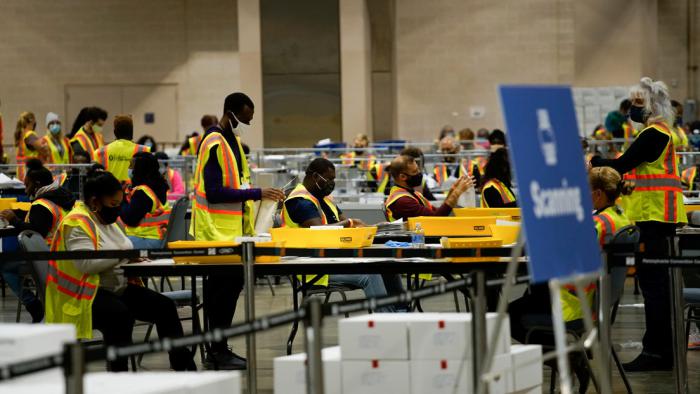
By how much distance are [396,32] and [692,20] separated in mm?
6431

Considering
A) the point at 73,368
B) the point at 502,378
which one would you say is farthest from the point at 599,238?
the point at 73,368

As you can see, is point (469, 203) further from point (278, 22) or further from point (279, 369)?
point (278, 22)

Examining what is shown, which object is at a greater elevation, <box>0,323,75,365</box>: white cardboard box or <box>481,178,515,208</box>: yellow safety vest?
<box>481,178,515,208</box>: yellow safety vest

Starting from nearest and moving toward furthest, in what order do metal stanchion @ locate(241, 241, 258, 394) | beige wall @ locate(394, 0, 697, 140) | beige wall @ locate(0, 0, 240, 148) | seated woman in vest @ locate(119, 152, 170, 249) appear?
metal stanchion @ locate(241, 241, 258, 394) < seated woman in vest @ locate(119, 152, 170, 249) < beige wall @ locate(394, 0, 697, 140) < beige wall @ locate(0, 0, 240, 148)

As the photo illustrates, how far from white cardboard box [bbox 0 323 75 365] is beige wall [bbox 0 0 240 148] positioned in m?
21.3

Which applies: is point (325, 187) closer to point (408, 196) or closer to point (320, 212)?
point (320, 212)

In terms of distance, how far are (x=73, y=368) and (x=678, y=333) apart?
3345 mm

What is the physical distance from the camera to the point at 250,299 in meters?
5.38

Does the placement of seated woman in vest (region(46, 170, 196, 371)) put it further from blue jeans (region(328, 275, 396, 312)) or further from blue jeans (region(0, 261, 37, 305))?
blue jeans (region(0, 261, 37, 305))

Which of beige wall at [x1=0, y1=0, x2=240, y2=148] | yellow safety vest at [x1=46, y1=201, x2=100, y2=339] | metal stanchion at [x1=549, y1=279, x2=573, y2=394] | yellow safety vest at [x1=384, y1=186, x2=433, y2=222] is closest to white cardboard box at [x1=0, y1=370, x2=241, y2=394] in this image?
metal stanchion at [x1=549, y1=279, x2=573, y2=394]

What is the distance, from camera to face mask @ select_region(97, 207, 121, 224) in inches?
236

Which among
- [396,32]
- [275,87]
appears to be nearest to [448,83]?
[396,32]

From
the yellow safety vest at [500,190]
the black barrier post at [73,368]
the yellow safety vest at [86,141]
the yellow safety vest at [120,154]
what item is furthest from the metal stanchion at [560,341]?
the yellow safety vest at [86,141]

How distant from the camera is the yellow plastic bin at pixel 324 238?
5.94m
